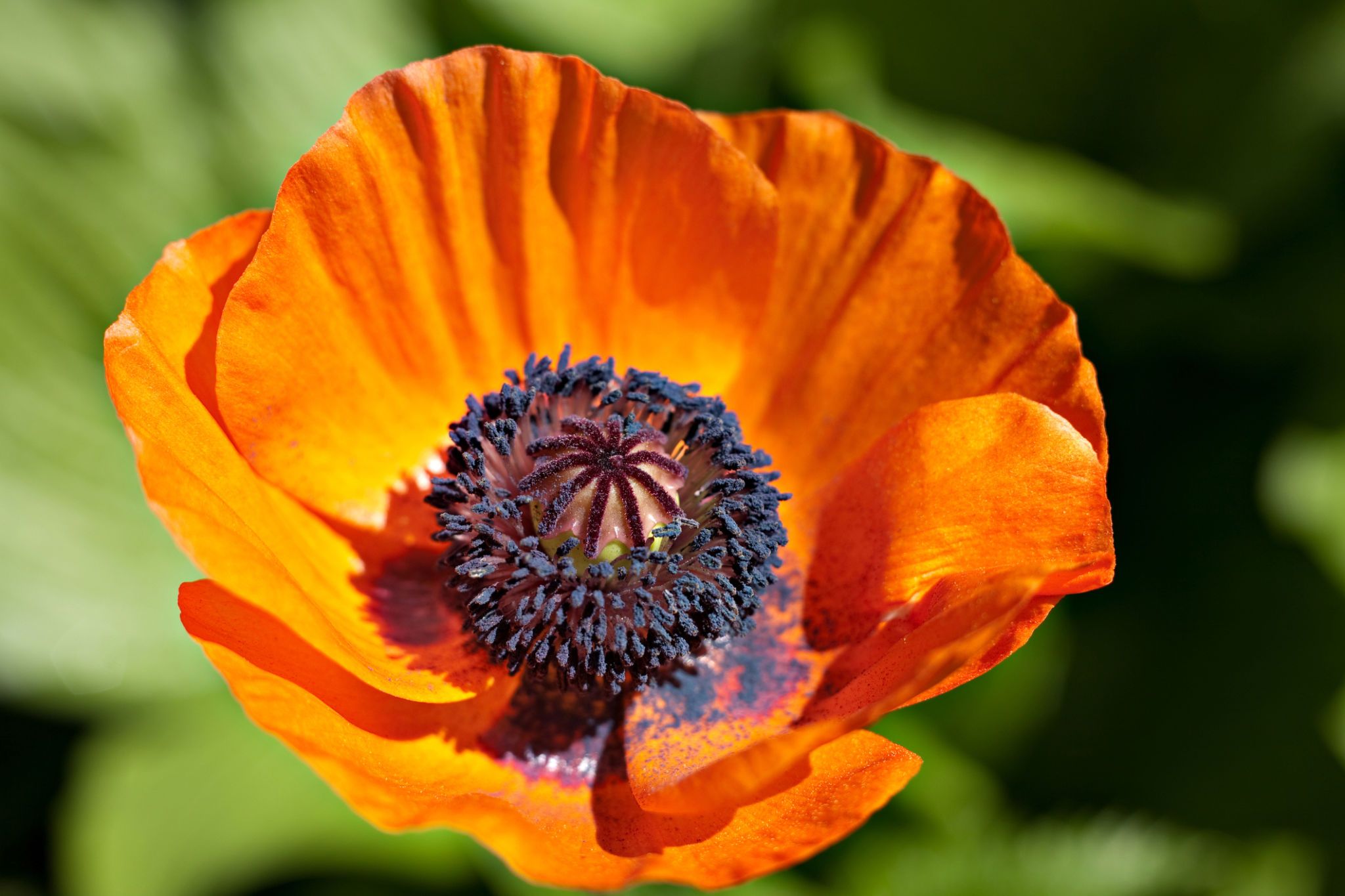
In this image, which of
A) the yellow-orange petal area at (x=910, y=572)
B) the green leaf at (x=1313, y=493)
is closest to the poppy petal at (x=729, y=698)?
the yellow-orange petal area at (x=910, y=572)

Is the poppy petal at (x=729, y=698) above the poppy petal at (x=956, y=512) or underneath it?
underneath

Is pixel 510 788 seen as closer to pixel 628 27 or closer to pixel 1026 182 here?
pixel 1026 182

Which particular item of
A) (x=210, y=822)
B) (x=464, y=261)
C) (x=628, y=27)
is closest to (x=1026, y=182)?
(x=628, y=27)

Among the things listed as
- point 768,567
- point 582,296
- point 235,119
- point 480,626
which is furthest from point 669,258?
point 235,119

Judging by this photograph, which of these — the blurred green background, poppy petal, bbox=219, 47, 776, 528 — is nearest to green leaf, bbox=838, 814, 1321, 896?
the blurred green background

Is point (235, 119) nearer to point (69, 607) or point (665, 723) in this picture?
point (69, 607)

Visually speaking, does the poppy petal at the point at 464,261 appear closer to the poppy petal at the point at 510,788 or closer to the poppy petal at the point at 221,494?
the poppy petal at the point at 221,494
